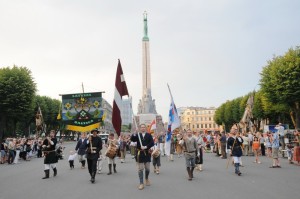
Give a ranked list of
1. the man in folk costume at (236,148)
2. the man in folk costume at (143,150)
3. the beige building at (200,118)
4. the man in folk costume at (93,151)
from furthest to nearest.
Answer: the beige building at (200,118) < the man in folk costume at (236,148) < the man in folk costume at (93,151) < the man in folk costume at (143,150)

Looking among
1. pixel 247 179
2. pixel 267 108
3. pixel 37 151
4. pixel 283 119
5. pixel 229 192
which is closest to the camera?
pixel 229 192

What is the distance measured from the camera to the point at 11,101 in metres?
40.3

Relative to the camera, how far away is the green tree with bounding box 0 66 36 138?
40375 millimetres

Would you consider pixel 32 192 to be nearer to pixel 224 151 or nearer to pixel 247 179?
pixel 247 179

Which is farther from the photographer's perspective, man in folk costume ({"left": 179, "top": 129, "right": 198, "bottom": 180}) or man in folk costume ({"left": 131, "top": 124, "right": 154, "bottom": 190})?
man in folk costume ({"left": 179, "top": 129, "right": 198, "bottom": 180})

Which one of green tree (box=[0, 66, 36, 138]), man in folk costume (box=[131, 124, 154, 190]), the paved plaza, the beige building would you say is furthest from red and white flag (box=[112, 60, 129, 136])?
the beige building

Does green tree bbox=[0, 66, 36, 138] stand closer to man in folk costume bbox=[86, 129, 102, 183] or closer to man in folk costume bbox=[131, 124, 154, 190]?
man in folk costume bbox=[86, 129, 102, 183]

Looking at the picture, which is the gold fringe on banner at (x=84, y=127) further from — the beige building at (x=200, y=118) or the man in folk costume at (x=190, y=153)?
the beige building at (x=200, y=118)

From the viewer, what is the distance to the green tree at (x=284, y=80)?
36500 millimetres

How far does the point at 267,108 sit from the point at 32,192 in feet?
145

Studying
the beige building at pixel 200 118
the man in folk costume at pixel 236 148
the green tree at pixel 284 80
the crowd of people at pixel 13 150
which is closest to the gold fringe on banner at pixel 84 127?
the crowd of people at pixel 13 150

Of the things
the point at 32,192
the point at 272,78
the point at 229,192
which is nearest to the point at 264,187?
the point at 229,192

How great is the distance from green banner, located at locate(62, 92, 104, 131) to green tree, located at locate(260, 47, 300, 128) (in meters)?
26.0

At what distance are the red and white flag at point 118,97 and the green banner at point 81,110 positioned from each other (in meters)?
4.44
